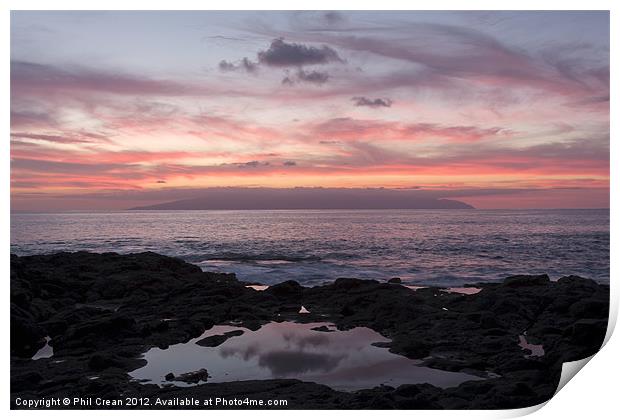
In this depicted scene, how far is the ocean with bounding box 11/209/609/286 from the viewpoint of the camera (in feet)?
56.1

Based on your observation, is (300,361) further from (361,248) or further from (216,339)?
(361,248)

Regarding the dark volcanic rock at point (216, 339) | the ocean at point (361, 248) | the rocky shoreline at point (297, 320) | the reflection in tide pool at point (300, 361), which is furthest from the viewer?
the ocean at point (361, 248)

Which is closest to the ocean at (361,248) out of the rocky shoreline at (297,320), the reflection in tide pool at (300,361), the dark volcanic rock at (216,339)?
the rocky shoreline at (297,320)

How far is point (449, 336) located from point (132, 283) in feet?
26.7

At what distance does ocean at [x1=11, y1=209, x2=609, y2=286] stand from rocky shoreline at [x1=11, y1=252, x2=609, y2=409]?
2.19 meters

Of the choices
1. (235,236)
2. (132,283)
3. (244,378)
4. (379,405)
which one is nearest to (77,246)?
(235,236)

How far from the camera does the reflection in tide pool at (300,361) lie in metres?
7.60

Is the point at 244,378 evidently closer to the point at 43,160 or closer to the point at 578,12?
the point at 43,160

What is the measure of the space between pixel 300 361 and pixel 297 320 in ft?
7.42

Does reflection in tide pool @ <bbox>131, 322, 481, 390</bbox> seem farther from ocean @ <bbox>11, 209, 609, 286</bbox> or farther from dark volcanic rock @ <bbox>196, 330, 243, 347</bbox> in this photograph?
ocean @ <bbox>11, 209, 609, 286</bbox>

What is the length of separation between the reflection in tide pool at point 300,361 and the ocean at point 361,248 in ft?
16.1

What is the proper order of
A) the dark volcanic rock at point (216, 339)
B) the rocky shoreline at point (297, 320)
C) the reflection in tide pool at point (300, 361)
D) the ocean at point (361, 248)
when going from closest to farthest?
the rocky shoreline at point (297, 320)
the reflection in tide pool at point (300, 361)
the dark volcanic rock at point (216, 339)
the ocean at point (361, 248)

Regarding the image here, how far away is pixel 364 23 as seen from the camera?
9227mm

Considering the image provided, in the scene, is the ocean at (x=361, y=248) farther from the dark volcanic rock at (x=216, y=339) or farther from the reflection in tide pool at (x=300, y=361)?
the dark volcanic rock at (x=216, y=339)
